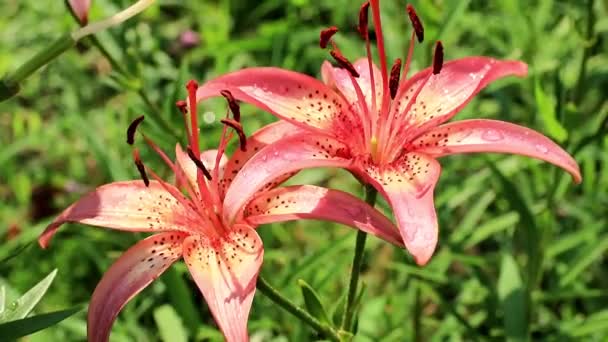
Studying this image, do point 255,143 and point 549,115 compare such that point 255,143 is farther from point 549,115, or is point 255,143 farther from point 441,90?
point 549,115

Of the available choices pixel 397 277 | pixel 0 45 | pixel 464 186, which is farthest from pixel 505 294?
pixel 0 45

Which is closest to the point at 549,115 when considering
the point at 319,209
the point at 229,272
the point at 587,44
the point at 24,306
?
the point at 587,44

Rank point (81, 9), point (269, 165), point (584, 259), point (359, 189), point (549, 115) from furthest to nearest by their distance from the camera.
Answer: point (359, 189) → point (584, 259) → point (549, 115) → point (81, 9) → point (269, 165)

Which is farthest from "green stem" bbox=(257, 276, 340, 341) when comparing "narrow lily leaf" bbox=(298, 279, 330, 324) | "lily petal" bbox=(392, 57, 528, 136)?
"lily petal" bbox=(392, 57, 528, 136)

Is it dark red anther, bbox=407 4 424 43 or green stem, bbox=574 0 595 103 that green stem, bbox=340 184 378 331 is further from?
green stem, bbox=574 0 595 103

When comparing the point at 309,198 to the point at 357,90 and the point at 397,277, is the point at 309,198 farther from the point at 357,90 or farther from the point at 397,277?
the point at 397,277

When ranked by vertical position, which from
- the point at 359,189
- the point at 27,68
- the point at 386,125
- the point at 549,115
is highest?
the point at 27,68
